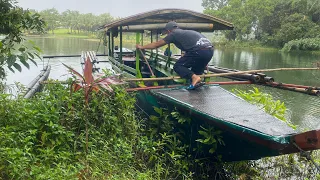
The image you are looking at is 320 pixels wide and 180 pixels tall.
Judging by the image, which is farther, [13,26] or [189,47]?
[189,47]

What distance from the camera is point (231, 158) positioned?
4.10m

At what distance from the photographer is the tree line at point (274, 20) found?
33375 millimetres

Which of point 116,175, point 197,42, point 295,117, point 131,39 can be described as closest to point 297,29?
point 131,39

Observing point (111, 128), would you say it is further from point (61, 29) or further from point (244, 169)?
point (61, 29)

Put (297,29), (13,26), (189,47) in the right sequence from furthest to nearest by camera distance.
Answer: (297,29)
(189,47)
(13,26)

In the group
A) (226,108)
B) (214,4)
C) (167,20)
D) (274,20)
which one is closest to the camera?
(226,108)

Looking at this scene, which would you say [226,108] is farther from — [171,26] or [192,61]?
[171,26]

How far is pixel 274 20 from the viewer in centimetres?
3825

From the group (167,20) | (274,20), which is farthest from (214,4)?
(167,20)

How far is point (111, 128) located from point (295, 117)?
22.1 ft

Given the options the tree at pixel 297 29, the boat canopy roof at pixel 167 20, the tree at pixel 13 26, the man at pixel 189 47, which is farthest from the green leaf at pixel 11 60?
the tree at pixel 297 29

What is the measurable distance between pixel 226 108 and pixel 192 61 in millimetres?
1333

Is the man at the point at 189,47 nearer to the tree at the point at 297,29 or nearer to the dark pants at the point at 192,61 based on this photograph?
the dark pants at the point at 192,61

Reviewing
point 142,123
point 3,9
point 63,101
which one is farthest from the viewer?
point 142,123
